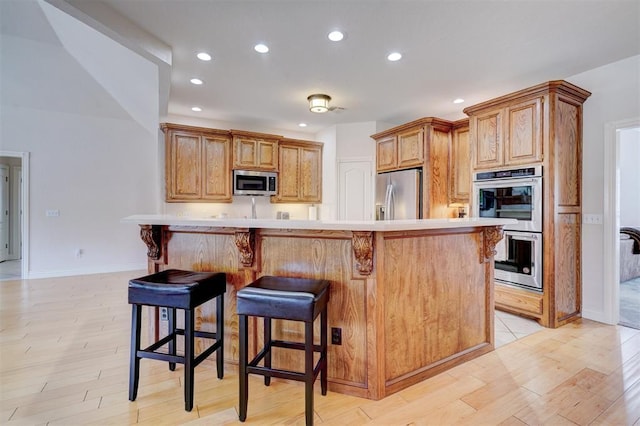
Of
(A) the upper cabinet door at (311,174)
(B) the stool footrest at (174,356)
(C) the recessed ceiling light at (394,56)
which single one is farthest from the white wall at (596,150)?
(A) the upper cabinet door at (311,174)

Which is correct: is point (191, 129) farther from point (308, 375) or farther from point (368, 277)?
point (308, 375)

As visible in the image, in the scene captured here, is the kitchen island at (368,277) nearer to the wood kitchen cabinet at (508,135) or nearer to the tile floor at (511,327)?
the tile floor at (511,327)

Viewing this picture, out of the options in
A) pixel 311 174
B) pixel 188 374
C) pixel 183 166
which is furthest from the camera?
pixel 311 174

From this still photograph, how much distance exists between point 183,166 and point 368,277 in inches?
165

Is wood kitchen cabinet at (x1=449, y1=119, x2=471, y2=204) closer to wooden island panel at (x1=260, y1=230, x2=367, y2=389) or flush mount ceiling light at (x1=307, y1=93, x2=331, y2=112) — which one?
flush mount ceiling light at (x1=307, y1=93, x2=331, y2=112)

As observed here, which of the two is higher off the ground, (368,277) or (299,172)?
(299,172)

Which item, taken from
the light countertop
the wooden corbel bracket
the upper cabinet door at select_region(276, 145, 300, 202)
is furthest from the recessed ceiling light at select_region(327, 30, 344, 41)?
the upper cabinet door at select_region(276, 145, 300, 202)

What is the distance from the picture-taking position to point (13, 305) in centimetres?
356

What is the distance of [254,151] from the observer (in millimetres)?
5508

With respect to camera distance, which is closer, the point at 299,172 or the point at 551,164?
the point at 551,164

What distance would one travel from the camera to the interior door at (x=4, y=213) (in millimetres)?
6283

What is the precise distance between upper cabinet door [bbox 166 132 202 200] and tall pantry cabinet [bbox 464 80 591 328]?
14.1 ft

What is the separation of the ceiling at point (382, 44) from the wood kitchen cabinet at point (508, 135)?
0.45 meters

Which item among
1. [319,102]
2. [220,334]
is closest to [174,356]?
[220,334]
